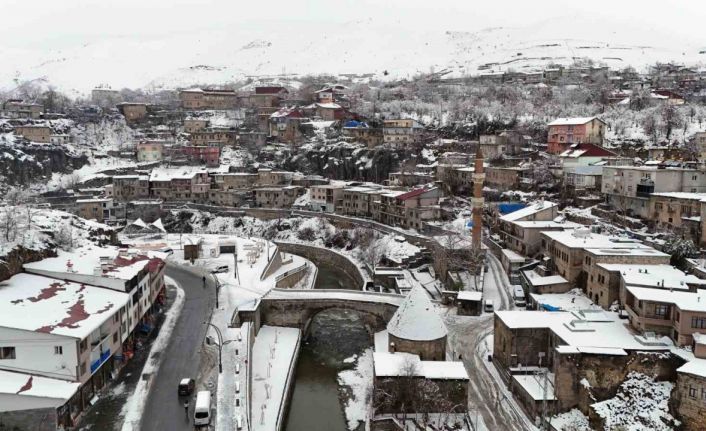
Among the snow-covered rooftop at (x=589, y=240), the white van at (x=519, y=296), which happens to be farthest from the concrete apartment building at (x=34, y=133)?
the snow-covered rooftop at (x=589, y=240)

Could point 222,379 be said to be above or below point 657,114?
below

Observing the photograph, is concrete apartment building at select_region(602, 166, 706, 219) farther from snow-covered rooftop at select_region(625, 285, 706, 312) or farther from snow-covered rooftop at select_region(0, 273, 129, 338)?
snow-covered rooftop at select_region(0, 273, 129, 338)

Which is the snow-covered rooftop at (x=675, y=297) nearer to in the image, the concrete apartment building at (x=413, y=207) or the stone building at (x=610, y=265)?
the stone building at (x=610, y=265)

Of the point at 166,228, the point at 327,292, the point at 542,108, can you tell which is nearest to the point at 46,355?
the point at 327,292

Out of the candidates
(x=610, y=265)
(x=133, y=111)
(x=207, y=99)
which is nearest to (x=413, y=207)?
(x=610, y=265)

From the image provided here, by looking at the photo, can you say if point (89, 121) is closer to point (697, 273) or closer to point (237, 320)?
point (237, 320)

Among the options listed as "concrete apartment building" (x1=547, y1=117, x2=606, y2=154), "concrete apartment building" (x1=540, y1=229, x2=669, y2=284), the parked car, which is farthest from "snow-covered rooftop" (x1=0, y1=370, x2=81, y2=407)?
"concrete apartment building" (x1=547, y1=117, x2=606, y2=154)
